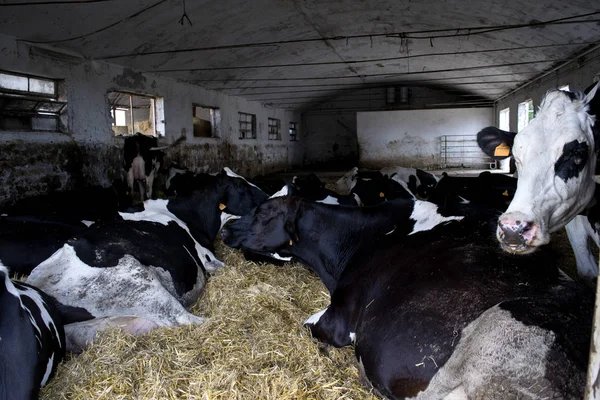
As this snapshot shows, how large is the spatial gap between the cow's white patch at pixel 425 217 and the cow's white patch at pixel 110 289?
1.86 m

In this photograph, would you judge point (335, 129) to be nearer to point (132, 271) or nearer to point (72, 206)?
point (72, 206)

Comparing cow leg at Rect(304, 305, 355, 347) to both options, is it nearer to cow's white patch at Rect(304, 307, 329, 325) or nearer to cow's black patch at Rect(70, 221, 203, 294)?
cow's white patch at Rect(304, 307, 329, 325)

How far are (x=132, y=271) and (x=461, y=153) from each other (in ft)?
68.4

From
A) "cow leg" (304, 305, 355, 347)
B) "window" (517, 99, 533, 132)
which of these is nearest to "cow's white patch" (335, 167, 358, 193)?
"window" (517, 99, 533, 132)

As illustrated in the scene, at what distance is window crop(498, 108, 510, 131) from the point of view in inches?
800

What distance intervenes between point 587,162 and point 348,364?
1.83m

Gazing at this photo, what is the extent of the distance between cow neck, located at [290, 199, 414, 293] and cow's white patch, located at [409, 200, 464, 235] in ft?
0.22

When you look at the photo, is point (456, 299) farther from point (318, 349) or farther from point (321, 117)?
point (321, 117)

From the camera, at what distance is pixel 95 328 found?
355cm

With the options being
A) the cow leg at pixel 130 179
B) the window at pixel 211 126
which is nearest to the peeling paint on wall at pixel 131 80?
the cow leg at pixel 130 179

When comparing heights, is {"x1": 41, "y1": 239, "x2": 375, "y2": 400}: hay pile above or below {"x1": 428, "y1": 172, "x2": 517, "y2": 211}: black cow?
below

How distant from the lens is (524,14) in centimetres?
959

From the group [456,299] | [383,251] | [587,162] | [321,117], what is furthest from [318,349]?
[321,117]

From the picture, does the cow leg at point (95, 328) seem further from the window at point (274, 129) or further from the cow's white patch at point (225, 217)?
the window at point (274, 129)
